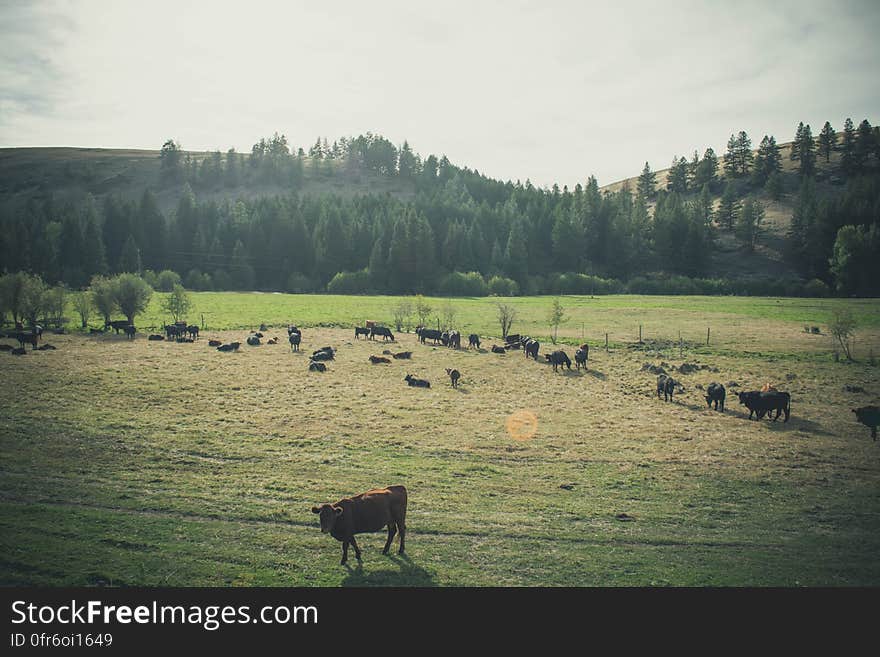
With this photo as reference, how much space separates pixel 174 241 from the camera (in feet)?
373

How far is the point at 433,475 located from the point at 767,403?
1735 centimetres

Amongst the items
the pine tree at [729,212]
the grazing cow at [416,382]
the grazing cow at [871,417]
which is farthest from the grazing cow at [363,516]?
the pine tree at [729,212]

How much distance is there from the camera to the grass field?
1037 centimetres

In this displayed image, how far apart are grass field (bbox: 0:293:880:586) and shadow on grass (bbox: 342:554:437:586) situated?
54 mm

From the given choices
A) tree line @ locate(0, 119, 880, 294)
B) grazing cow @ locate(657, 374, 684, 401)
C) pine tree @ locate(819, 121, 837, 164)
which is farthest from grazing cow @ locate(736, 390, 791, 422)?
pine tree @ locate(819, 121, 837, 164)

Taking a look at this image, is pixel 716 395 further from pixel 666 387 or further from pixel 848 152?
pixel 848 152

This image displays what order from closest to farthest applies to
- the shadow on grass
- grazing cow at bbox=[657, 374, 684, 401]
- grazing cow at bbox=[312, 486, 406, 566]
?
the shadow on grass, grazing cow at bbox=[312, 486, 406, 566], grazing cow at bbox=[657, 374, 684, 401]

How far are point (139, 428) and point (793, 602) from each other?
20.7 meters

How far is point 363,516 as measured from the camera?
10.7 m

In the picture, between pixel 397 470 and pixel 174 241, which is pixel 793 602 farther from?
pixel 174 241

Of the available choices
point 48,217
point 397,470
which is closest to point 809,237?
point 397,470

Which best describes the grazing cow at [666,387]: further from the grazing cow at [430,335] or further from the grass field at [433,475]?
the grazing cow at [430,335]

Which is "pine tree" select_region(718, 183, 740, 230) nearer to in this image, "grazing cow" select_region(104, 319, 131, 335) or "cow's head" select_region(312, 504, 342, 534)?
"grazing cow" select_region(104, 319, 131, 335)

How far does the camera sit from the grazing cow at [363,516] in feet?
34.0
